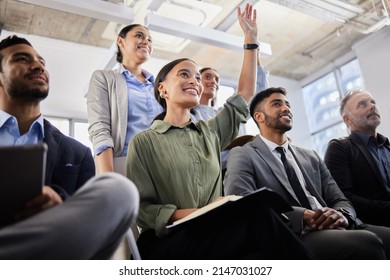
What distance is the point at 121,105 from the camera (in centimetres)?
191

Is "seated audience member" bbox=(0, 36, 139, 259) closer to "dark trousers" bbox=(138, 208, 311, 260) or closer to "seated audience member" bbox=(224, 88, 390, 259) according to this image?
"dark trousers" bbox=(138, 208, 311, 260)

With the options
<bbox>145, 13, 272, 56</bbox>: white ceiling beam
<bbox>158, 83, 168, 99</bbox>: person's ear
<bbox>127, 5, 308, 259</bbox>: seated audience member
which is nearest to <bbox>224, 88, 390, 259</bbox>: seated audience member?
→ <bbox>127, 5, 308, 259</bbox>: seated audience member

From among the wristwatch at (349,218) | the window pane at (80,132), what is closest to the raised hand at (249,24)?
the wristwatch at (349,218)

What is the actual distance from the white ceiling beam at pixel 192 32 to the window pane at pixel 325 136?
2858 millimetres

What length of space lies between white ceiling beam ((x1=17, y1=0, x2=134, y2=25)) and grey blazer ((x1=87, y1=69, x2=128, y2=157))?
1091mm

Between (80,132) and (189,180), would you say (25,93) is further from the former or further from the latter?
(80,132)


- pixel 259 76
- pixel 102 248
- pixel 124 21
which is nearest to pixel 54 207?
pixel 102 248

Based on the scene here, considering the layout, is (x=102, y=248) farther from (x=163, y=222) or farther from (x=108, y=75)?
(x=108, y=75)

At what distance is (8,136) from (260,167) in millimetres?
1080

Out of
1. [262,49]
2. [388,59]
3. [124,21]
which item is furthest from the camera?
[388,59]

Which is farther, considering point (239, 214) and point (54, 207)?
point (239, 214)

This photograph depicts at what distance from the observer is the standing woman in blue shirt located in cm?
180

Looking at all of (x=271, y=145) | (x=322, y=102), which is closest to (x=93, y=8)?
(x=271, y=145)

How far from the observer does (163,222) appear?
123cm
